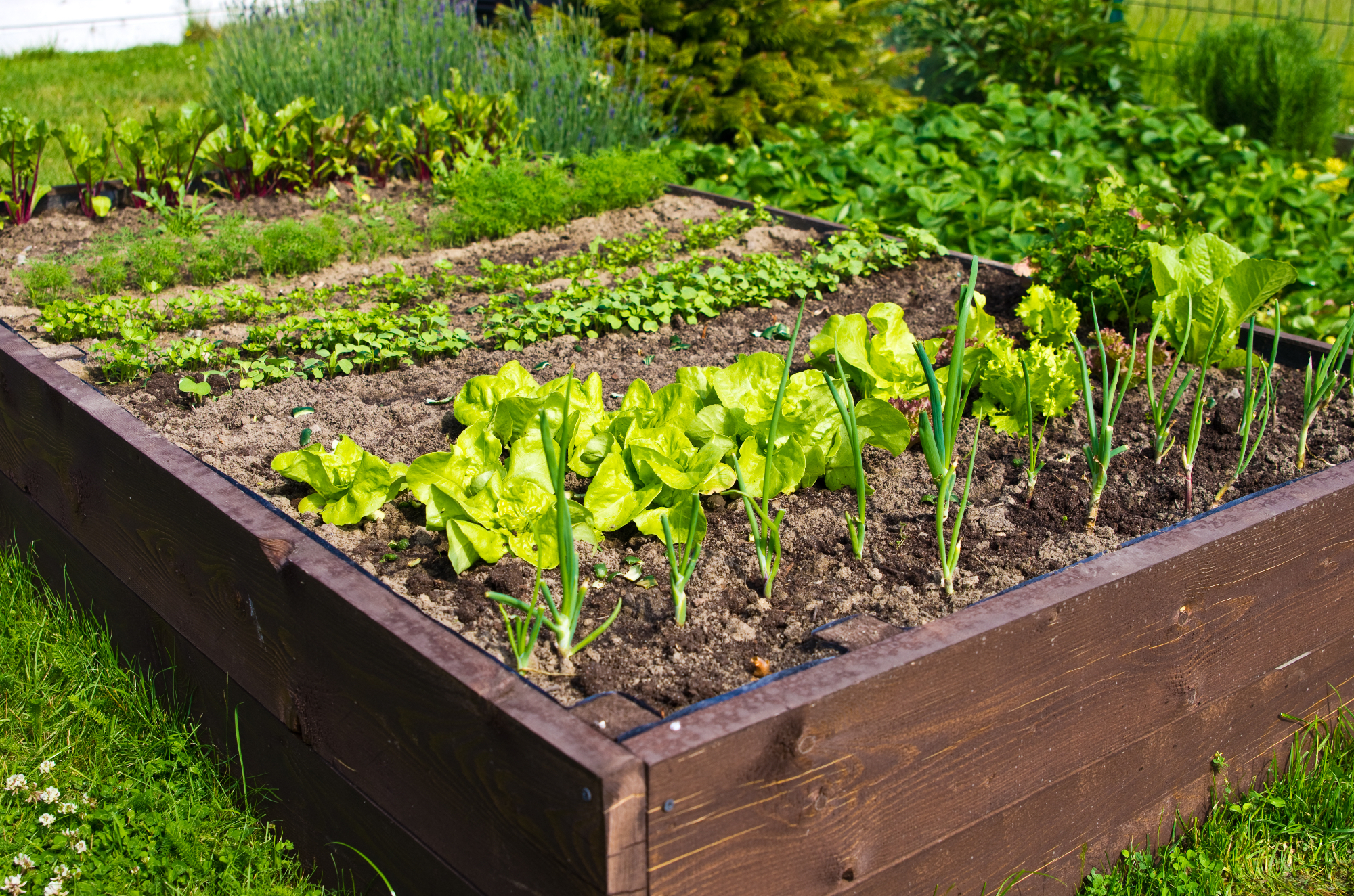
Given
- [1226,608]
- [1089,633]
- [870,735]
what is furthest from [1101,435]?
[870,735]

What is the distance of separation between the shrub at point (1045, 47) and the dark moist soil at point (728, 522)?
4.92 metres

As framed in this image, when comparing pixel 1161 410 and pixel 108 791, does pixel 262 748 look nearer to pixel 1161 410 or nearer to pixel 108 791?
pixel 108 791

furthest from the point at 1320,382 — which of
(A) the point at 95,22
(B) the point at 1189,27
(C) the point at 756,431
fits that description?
(A) the point at 95,22

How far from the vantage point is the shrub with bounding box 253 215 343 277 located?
3795mm

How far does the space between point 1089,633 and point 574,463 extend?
40.3 inches

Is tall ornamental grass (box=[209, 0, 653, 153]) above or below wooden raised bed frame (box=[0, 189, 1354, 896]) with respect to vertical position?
above

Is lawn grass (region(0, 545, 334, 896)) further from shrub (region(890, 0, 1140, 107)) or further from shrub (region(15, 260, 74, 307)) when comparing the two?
shrub (region(890, 0, 1140, 107))

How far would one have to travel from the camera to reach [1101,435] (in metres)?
2.03

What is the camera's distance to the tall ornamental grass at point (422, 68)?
5594 mm

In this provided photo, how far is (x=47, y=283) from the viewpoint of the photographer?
11.1 ft

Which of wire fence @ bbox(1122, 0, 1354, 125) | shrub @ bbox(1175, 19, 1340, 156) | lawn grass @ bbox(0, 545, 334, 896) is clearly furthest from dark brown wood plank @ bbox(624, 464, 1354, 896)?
wire fence @ bbox(1122, 0, 1354, 125)

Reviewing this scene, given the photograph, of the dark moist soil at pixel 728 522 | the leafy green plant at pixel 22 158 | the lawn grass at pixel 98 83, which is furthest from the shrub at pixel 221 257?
the lawn grass at pixel 98 83

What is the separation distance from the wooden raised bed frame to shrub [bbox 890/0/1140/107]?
5.83 meters

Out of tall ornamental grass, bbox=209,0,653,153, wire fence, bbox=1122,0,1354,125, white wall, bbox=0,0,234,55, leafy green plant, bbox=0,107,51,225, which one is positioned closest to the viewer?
leafy green plant, bbox=0,107,51,225
